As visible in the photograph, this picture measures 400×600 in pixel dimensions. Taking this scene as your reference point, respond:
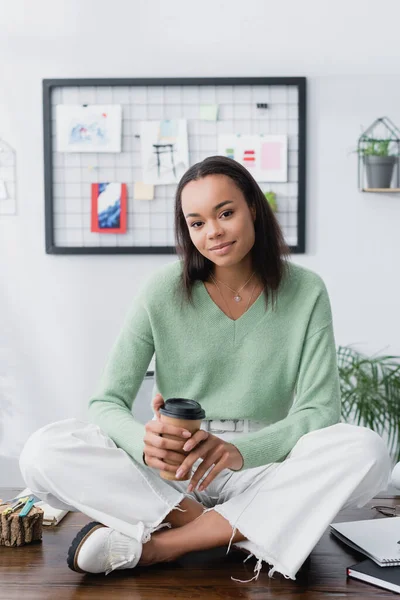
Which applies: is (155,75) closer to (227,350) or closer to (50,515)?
(227,350)

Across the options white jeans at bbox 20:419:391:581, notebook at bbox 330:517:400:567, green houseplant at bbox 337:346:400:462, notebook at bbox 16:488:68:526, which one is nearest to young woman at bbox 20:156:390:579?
white jeans at bbox 20:419:391:581

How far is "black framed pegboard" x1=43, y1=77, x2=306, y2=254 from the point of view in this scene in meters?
3.05

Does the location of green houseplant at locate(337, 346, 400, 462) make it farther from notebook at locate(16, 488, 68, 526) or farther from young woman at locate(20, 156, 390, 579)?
notebook at locate(16, 488, 68, 526)

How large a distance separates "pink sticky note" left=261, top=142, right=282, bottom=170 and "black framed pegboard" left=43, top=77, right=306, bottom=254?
4 centimetres

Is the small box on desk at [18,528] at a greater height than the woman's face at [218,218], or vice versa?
the woman's face at [218,218]

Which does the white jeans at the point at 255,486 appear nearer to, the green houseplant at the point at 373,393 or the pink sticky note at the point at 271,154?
the green houseplant at the point at 373,393

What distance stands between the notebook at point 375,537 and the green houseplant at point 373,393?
0.91 meters

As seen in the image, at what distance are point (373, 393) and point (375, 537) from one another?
3.64 feet

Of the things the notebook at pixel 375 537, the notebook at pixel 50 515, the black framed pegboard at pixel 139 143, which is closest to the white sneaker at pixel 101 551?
the notebook at pixel 50 515

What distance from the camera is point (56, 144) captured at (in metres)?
3.09

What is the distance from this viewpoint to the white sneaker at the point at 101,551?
1.72 meters

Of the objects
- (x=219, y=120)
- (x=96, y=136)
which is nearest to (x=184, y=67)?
(x=219, y=120)

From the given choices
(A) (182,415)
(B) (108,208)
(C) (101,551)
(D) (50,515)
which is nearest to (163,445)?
(A) (182,415)

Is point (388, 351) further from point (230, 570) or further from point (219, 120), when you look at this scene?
point (230, 570)
